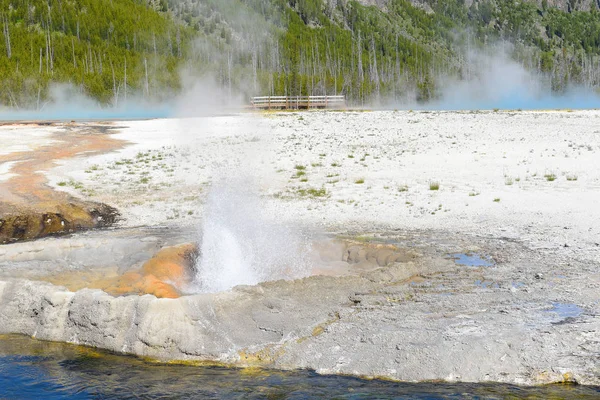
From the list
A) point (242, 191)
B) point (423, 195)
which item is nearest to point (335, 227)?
point (423, 195)

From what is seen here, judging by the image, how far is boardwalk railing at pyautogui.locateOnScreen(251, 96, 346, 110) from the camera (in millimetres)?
63503

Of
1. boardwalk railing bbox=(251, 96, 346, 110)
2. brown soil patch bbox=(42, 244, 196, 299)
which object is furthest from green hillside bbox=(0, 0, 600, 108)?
brown soil patch bbox=(42, 244, 196, 299)

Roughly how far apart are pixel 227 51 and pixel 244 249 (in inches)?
4688

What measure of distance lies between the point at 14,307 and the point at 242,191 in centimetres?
936

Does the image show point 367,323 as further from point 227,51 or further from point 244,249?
point 227,51

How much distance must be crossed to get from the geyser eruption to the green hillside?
65207 millimetres

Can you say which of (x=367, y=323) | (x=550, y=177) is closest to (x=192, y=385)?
(x=367, y=323)

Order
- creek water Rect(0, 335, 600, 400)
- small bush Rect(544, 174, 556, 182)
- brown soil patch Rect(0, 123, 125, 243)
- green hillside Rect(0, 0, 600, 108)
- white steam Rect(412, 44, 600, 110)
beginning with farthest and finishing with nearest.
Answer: white steam Rect(412, 44, 600, 110)
green hillside Rect(0, 0, 600, 108)
small bush Rect(544, 174, 556, 182)
brown soil patch Rect(0, 123, 125, 243)
creek water Rect(0, 335, 600, 400)

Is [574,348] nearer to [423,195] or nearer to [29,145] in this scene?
[423,195]

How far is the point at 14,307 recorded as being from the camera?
347 inches

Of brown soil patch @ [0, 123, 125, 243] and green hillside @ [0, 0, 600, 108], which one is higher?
green hillside @ [0, 0, 600, 108]

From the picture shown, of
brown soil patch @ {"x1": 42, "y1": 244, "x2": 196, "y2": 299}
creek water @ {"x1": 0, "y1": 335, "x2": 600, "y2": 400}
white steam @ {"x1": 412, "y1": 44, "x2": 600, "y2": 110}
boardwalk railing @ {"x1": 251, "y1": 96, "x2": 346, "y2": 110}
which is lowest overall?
creek water @ {"x1": 0, "y1": 335, "x2": 600, "y2": 400}

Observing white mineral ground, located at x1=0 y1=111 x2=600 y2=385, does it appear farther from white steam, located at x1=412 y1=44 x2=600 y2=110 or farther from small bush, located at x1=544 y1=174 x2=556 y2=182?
white steam, located at x1=412 y1=44 x2=600 y2=110

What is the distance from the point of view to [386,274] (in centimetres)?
968
